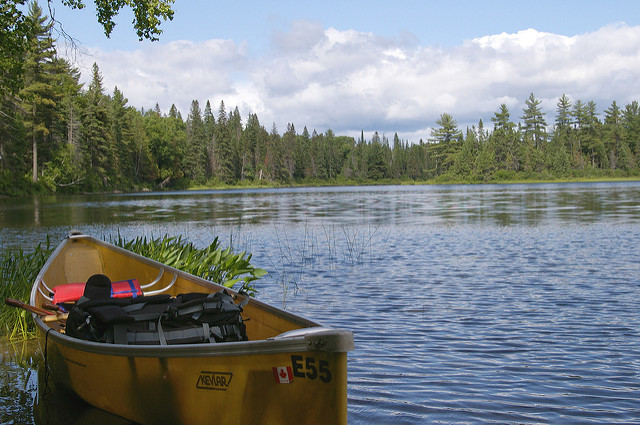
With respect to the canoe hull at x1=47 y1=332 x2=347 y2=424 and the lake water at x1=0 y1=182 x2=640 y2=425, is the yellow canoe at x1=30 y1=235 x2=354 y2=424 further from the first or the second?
the lake water at x1=0 y1=182 x2=640 y2=425

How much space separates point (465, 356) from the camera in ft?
26.4

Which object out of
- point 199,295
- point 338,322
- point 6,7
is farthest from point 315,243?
point 199,295

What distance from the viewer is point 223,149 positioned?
5118 inches

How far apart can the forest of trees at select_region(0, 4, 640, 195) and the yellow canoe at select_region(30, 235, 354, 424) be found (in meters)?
51.1

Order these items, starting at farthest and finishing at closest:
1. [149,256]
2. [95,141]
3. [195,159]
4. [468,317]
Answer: [195,159] → [95,141] → [149,256] → [468,317]

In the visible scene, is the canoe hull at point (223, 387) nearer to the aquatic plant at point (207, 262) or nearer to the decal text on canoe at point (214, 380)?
the decal text on canoe at point (214, 380)

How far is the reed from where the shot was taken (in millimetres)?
8688

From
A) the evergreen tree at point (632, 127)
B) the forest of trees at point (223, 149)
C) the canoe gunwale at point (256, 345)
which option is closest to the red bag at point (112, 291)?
the canoe gunwale at point (256, 345)

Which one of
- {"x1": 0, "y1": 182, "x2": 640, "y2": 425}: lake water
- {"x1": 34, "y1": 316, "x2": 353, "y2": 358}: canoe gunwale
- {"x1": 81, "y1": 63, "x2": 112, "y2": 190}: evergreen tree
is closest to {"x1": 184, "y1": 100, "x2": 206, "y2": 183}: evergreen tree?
{"x1": 81, "y1": 63, "x2": 112, "y2": 190}: evergreen tree

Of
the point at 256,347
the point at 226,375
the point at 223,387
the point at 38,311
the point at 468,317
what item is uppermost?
the point at 256,347

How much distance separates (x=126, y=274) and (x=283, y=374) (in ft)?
19.5

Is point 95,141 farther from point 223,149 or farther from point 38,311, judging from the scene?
point 38,311

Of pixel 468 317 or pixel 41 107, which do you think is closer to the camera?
pixel 468 317

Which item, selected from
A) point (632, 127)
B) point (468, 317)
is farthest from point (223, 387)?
point (632, 127)
